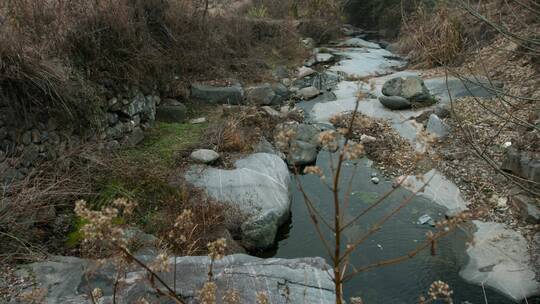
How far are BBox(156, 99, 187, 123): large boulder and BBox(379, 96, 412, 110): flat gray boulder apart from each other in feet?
11.4

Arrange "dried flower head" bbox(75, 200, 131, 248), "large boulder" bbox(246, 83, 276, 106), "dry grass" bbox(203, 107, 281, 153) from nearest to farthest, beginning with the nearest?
1. "dried flower head" bbox(75, 200, 131, 248)
2. "dry grass" bbox(203, 107, 281, 153)
3. "large boulder" bbox(246, 83, 276, 106)

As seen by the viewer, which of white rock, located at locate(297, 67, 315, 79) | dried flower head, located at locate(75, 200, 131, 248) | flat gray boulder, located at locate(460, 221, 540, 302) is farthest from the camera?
white rock, located at locate(297, 67, 315, 79)

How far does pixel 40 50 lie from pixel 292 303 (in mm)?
3269

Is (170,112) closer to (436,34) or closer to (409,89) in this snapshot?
(409,89)

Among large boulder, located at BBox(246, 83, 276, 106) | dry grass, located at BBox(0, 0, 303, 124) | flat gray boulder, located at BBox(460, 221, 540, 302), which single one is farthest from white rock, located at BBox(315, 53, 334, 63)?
flat gray boulder, located at BBox(460, 221, 540, 302)

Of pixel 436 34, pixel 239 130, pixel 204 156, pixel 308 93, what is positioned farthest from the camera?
pixel 436 34

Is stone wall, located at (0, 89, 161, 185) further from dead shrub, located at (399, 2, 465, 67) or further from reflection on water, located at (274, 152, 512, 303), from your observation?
Result: dead shrub, located at (399, 2, 465, 67)

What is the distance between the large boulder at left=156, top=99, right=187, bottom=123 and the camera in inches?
251

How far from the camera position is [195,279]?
2998 mm

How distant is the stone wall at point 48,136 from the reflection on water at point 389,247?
7.30 ft

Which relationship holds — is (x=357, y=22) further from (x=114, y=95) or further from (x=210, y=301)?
(x=210, y=301)

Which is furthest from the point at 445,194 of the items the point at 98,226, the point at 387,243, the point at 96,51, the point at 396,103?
the point at 98,226

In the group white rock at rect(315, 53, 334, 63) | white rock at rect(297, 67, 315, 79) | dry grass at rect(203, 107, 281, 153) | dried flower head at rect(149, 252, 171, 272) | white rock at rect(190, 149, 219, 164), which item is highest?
dried flower head at rect(149, 252, 171, 272)

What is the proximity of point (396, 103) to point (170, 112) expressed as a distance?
12.4 feet
